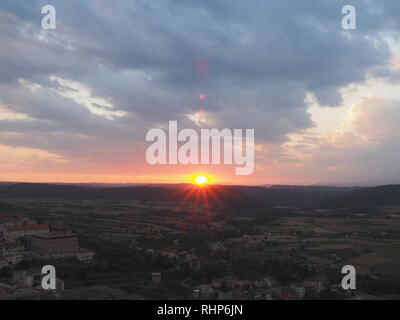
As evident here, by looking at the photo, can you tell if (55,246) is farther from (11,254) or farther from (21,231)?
(21,231)

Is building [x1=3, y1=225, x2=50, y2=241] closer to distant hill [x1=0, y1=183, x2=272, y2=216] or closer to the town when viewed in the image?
the town

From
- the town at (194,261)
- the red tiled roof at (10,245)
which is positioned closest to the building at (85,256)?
the town at (194,261)

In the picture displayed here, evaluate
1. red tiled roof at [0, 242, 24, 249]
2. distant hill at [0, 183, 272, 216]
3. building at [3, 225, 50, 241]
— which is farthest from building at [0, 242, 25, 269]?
distant hill at [0, 183, 272, 216]

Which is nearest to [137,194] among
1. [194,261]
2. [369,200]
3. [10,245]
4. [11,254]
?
[369,200]
